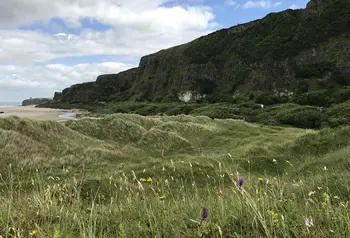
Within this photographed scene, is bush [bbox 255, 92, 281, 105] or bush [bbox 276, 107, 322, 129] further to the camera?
bush [bbox 255, 92, 281, 105]

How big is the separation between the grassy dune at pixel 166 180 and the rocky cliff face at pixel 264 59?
61619mm

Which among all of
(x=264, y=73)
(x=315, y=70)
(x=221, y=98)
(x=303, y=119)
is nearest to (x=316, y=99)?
(x=303, y=119)

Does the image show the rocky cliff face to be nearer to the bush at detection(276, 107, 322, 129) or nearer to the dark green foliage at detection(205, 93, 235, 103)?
the dark green foliage at detection(205, 93, 235, 103)

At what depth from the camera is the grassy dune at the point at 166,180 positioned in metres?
3.73

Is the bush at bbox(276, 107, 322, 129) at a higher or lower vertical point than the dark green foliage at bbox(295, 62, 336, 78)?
lower

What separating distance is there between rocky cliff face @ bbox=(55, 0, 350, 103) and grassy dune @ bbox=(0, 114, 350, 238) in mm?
61619

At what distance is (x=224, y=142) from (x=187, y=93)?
88583mm

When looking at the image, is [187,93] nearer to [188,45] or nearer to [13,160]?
[188,45]

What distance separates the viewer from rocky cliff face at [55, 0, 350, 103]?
82188 millimetres

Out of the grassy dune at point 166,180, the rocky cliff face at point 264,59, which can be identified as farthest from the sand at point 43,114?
the rocky cliff face at point 264,59

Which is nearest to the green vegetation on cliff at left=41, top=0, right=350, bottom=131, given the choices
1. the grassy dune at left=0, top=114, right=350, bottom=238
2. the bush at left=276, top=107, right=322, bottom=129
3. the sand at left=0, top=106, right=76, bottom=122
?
the bush at left=276, top=107, right=322, bottom=129

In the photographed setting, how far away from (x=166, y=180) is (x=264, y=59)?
9599cm

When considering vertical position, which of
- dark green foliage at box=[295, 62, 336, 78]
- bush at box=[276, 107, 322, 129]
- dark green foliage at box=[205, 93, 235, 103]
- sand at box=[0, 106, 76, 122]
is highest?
dark green foliage at box=[295, 62, 336, 78]

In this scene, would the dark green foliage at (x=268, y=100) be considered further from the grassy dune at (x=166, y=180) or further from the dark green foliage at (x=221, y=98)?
the grassy dune at (x=166, y=180)
